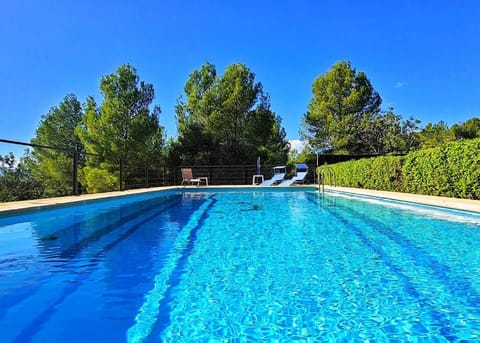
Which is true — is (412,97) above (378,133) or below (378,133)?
A: above

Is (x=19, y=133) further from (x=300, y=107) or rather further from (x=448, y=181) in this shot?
(x=448, y=181)

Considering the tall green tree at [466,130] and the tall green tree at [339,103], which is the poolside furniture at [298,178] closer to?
the tall green tree at [339,103]

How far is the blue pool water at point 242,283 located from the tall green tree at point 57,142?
18839mm

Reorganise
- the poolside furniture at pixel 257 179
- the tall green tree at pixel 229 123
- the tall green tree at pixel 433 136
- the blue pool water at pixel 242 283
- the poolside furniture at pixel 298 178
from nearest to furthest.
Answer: the blue pool water at pixel 242 283 < the poolside furniture at pixel 298 178 < the poolside furniture at pixel 257 179 < the tall green tree at pixel 433 136 < the tall green tree at pixel 229 123

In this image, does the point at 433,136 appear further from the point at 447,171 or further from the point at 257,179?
the point at 447,171

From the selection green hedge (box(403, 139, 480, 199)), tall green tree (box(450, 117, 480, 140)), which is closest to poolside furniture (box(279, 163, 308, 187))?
green hedge (box(403, 139, 480, 199))

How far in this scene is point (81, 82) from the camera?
21625 millimetres

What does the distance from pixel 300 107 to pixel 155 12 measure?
1551 cm

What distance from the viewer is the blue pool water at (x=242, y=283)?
2072mm

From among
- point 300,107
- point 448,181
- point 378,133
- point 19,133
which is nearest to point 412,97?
point 378,133

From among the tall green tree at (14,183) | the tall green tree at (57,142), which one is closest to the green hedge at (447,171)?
the tall green tree at (14,183)

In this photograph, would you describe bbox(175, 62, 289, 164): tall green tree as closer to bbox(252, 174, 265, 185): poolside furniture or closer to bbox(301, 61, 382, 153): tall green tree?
bbox(252, 174, 265, 185): poolside furniture

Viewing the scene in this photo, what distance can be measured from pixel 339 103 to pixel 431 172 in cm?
1619

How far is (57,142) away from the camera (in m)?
26.6
